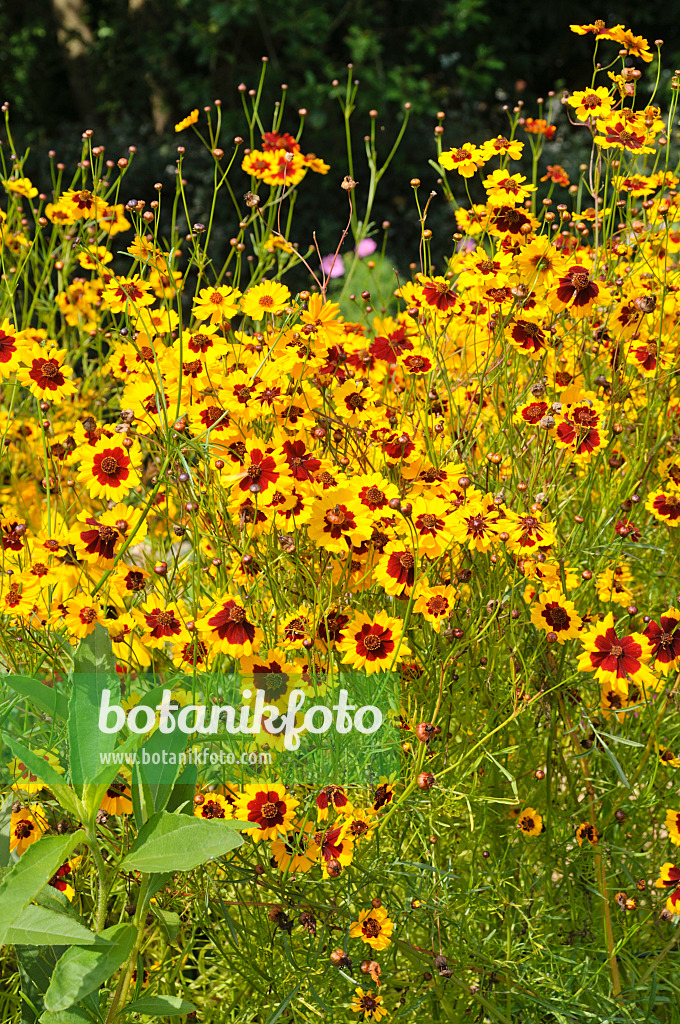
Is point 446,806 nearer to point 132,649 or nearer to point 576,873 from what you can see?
point 576,873

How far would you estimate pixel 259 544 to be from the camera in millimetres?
1613

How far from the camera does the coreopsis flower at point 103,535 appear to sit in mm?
1305

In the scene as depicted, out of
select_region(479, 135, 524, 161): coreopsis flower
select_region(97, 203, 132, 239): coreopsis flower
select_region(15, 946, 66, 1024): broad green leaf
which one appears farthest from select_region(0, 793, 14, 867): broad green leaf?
select_region(479, 135, 524, 161): coreopsis flower

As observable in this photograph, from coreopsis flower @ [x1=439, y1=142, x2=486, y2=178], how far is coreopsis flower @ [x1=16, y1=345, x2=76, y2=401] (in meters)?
0.77

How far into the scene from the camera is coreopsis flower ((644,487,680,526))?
4.73ft

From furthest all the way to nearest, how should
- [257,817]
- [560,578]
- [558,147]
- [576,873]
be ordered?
1. [558,147]
2. [576,873]
3. [560,578]
4. [257,817]

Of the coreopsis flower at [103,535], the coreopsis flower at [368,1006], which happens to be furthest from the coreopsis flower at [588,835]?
the coreopsis flower at [103,535]

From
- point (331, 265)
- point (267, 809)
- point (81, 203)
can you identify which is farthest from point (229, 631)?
point (81, 203)

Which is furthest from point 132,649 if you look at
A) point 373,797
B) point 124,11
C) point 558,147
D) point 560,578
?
point 124,11

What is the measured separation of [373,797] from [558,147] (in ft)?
20.5

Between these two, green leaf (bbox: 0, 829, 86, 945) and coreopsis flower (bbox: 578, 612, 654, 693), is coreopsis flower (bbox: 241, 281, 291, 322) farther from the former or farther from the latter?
green leaf (bbox: 0, 829, 86, 945)

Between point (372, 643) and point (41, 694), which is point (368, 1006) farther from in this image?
point (41, 694)

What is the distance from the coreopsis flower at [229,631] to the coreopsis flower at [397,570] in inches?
7.6

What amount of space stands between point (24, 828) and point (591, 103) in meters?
1.51
